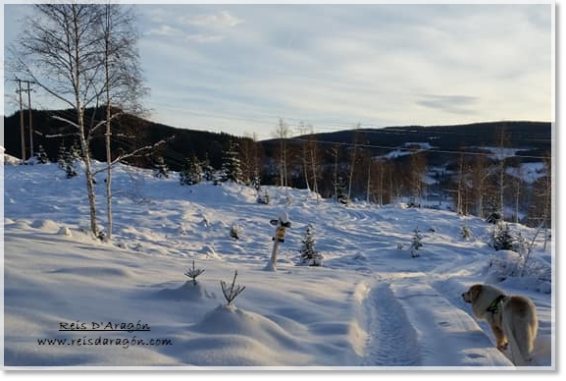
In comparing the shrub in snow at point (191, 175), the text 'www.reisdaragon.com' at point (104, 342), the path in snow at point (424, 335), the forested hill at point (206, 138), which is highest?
the forested hill at point (206, 138)

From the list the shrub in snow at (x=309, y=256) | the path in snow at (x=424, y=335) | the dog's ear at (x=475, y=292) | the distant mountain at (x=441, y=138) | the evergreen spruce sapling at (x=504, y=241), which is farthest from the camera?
the distant mountain at (x=441, y=138)

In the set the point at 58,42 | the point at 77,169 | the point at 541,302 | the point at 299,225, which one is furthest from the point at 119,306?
the point at 77,169

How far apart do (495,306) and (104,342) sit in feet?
13.3

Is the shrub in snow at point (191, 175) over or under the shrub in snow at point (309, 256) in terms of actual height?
over

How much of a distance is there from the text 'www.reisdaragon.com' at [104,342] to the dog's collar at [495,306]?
3.46 m

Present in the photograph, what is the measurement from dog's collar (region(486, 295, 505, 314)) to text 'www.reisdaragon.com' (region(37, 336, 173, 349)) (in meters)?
3.46

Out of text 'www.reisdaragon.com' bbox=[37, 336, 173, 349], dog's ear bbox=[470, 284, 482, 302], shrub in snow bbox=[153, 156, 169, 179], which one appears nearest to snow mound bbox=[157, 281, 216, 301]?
text 'www.reisdaragon.com' bbox=[37, 336, 173, 349]

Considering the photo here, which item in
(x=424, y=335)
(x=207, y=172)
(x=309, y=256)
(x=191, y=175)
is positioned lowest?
(x=309, y=256)

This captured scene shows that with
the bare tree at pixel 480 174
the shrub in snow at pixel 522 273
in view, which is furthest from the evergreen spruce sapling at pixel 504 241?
the bare tree at pixel 480 174

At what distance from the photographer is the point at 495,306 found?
486cm

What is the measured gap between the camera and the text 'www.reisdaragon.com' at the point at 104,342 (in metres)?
3.57

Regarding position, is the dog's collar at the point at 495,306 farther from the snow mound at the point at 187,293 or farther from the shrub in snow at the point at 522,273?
the shrub in snow at the point at 522,273

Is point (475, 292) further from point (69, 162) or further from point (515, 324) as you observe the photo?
point (69, 162)

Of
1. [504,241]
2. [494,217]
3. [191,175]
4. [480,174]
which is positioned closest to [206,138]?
[191,175]
